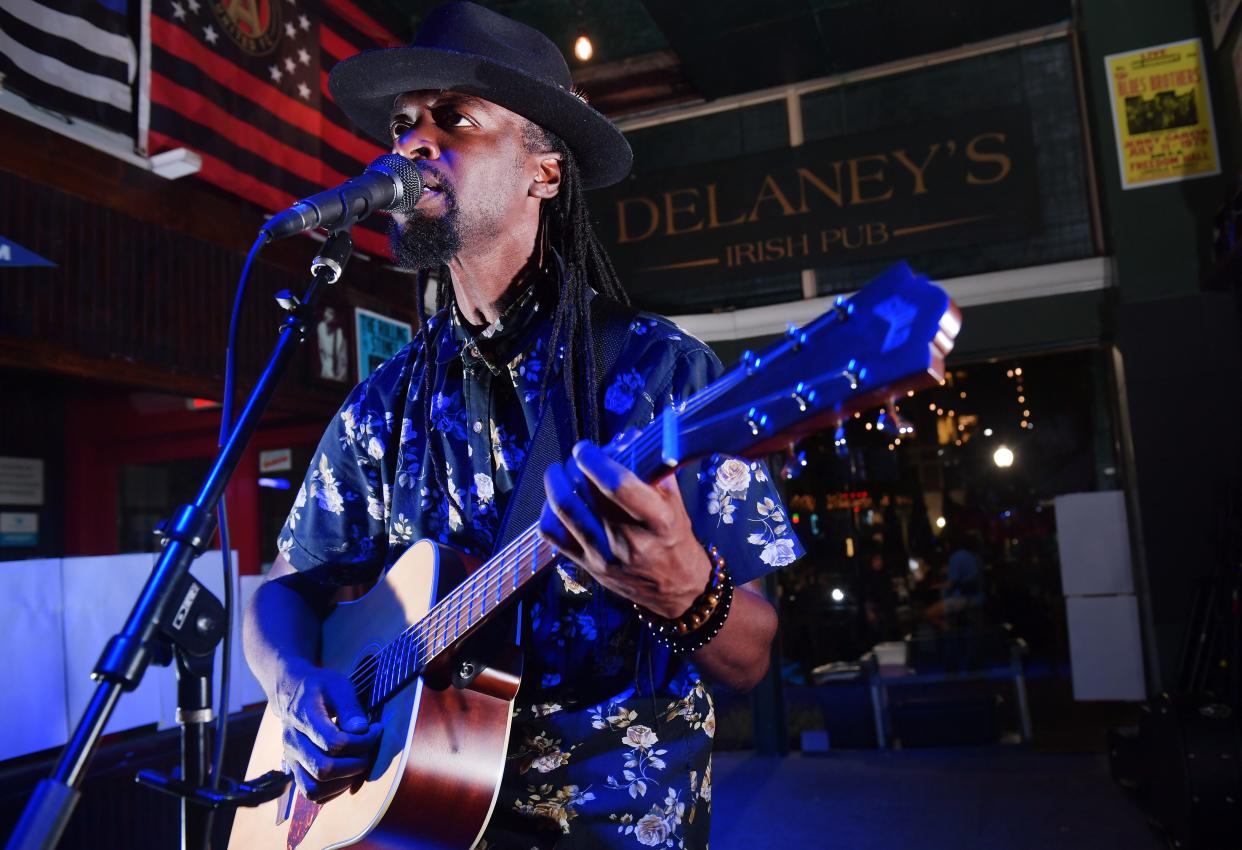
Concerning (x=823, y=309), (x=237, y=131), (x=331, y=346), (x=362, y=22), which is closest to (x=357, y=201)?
(x=237, y=131)

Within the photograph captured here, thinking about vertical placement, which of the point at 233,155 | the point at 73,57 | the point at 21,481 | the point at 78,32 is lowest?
the point at 21,481

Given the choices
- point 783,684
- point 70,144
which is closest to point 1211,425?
point 783,684

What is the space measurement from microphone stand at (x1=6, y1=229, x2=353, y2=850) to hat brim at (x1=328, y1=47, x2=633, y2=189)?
1.42 feet

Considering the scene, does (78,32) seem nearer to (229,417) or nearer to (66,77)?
(66,77)

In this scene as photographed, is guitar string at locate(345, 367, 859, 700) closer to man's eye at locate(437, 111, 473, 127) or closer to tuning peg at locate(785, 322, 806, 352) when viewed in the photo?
tuning peg at locate(785, 322, 806, 352)

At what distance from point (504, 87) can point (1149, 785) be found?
16.1ft

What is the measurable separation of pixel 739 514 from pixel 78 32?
3569mm

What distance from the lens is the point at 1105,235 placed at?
605cm

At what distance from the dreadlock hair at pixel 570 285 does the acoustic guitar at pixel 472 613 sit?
0.87ft

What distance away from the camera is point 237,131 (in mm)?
4281

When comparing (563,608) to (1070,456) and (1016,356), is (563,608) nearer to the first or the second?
(1016,356)

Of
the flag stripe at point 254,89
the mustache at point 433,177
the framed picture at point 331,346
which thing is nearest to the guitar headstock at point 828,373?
the mustache at point 433,177

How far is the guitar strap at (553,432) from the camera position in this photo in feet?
4.90

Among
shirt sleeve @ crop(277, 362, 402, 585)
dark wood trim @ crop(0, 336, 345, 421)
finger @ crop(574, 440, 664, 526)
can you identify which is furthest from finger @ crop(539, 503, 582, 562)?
dark wood trim @ crop(0, 336, 345, 421)
